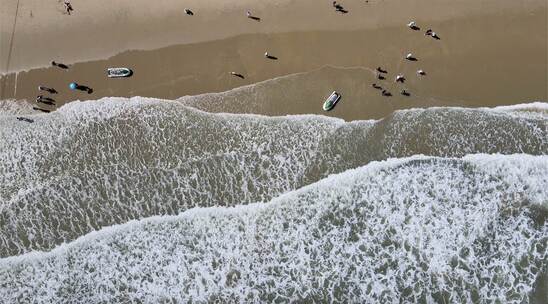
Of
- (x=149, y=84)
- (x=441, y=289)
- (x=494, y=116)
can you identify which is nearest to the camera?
(x=441, y=289)

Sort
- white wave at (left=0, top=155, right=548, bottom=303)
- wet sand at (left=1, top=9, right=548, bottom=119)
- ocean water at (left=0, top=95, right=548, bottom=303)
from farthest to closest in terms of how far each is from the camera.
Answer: wet sand at (left=1, top=9, right=548, bottom=119), ocean water at (left=0, top=95, right=548, bottom=303), white wave at (left=0, top=155, right=548, bottom=303)

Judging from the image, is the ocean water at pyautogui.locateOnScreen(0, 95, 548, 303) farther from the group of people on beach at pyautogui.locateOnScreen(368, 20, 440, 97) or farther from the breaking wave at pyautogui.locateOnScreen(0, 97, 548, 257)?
the group of people on beach at pyautogui.locateOnScreen(368, 20, 440, 97)

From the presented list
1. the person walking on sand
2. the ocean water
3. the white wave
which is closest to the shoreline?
the person walking on sand

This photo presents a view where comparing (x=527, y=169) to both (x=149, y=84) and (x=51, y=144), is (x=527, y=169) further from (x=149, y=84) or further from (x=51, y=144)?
(x=51, y=144)

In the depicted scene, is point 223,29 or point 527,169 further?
point 223,29

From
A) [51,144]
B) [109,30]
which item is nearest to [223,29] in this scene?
[109,30]

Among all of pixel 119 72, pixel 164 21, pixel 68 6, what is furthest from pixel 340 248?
pixel 68 6

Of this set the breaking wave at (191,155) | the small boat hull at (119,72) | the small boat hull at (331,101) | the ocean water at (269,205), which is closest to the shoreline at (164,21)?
the small boat hull at (119,72)

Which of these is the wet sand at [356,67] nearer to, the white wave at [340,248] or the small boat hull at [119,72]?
the small boat hull at [119,72]
